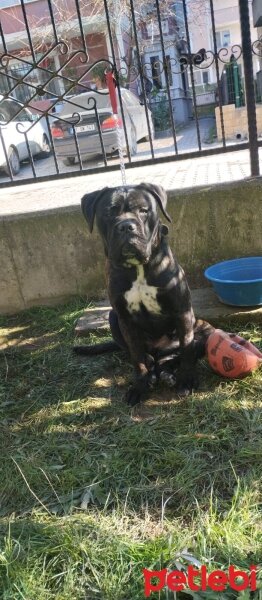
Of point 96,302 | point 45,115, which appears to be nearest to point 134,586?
point 96,302

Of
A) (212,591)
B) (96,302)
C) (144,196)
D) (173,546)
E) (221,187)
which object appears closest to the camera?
(212,591)

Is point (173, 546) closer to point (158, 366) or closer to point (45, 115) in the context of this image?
point (158, 366)

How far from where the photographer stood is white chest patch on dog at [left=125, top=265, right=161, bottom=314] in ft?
9.91

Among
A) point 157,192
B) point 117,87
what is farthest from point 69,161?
point 157,192

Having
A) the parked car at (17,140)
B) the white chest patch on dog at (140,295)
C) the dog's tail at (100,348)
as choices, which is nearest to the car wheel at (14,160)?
the parked car at (17,140)

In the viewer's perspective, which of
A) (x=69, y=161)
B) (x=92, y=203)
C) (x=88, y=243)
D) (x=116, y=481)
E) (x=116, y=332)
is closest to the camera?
(x=116, y=481)

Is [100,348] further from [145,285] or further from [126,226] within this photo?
[126,226]

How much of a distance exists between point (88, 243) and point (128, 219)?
1659 mm

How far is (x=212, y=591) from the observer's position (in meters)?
1.67

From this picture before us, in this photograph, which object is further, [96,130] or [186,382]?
[96,130]

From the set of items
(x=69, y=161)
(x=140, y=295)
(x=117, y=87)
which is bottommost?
→ (x=69, y=161)

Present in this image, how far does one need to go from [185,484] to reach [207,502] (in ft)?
0.47

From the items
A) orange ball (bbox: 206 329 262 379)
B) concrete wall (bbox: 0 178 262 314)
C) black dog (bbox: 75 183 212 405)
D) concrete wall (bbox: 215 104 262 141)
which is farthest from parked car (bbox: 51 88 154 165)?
orange ball (bbox: 206 329 262 379)

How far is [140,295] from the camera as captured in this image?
120 inches
